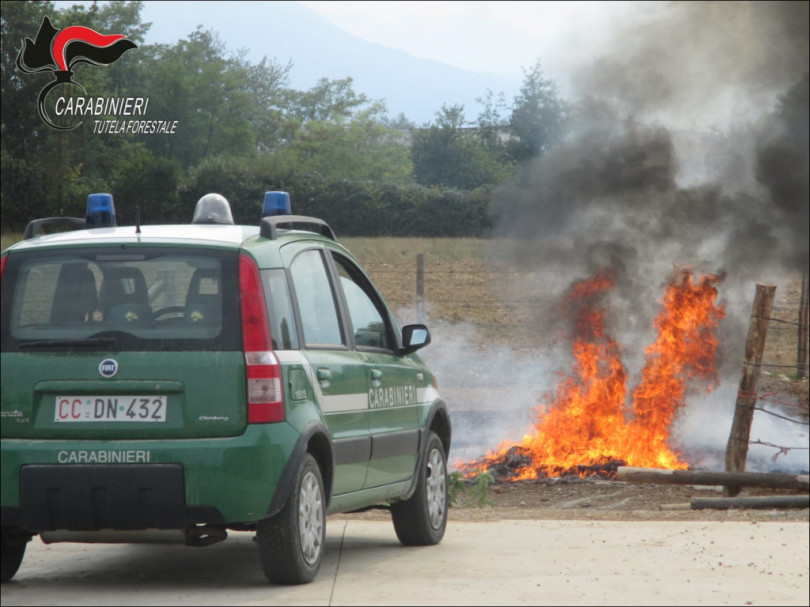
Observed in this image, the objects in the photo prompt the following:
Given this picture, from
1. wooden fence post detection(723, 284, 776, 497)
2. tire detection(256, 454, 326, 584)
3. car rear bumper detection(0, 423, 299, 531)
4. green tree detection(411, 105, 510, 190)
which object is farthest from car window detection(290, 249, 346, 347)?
green tree detection(411, 105, 510, 190)

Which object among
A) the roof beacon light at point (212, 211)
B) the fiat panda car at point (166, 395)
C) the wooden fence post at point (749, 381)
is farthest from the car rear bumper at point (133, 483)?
the wooden fence post at point (749, 381)

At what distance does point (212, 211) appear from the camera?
252 inches

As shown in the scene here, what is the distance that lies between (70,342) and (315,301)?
4.42 feet

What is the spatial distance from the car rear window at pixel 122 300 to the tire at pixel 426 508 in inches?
91.5

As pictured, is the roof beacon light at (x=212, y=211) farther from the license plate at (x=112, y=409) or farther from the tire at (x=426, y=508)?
the tire at (x=426, y=508)

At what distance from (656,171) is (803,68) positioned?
301 centimetres

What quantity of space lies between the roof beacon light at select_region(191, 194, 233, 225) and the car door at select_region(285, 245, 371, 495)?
0.57 meters

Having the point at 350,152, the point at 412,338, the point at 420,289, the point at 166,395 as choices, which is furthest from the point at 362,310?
the point at 350,152

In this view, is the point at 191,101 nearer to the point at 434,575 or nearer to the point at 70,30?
the point at 70,30

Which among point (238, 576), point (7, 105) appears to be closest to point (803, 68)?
point (7, 105)

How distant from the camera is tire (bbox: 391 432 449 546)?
721 centimetres

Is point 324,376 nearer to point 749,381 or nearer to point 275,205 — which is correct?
point 275,205

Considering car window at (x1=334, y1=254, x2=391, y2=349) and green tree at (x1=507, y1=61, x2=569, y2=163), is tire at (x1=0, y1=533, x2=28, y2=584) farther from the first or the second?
green tree at (x1=507, y1=61, x2=569, y2=163)

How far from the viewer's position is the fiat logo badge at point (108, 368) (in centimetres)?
515
